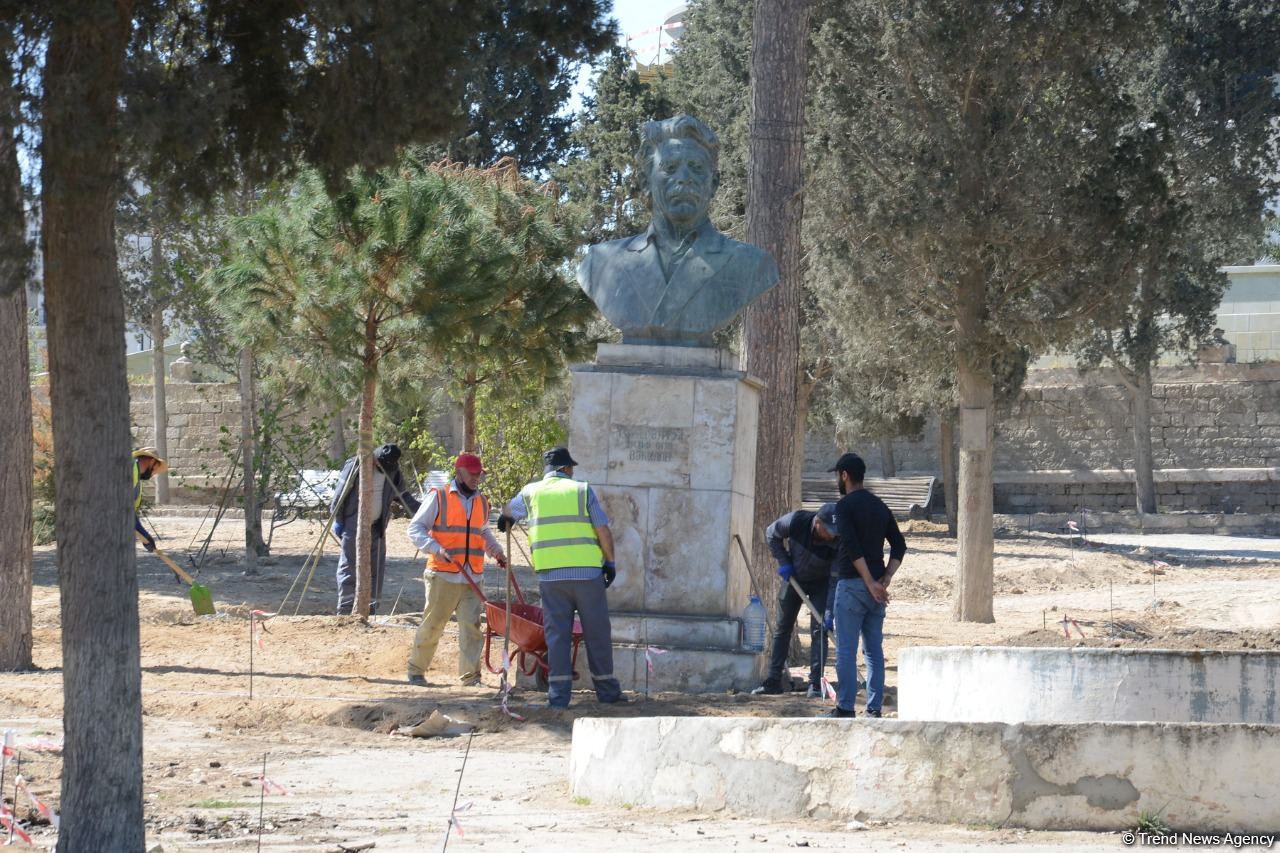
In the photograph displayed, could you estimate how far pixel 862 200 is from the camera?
17.0 meters

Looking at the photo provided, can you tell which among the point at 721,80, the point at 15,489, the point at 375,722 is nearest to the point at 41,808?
the point at 375,722

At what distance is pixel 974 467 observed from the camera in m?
17.1

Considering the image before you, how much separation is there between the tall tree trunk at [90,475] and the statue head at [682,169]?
207 inches

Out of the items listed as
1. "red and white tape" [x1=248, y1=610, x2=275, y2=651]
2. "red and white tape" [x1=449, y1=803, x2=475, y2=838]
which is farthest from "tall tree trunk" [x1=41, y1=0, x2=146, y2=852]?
"red and white tape" [x1=248, y1=610, x2=275, y2=651]

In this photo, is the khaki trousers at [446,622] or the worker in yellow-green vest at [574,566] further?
the khaki trousers at [446,622]

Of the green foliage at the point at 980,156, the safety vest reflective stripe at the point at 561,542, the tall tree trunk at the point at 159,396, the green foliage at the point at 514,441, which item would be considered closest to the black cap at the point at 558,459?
the safety vest reflective stripe at the point at 561,542

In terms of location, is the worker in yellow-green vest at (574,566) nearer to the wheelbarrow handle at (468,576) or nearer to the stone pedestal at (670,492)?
the stone pedestal at (670,492)

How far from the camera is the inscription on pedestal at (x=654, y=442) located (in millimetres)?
10156

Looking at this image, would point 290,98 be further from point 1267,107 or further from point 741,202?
point 1267,107

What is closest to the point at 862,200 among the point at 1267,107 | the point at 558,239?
the point at 558,239

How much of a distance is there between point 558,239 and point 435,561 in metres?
6.33

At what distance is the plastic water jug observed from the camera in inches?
403

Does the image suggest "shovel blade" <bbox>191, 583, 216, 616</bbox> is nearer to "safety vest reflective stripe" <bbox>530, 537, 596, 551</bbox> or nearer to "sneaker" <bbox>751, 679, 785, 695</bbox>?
"safety vest reflective stripe" <bbox>530, 537, 596, 551</bbox>

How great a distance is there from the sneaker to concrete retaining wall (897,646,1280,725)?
6.33 ft
